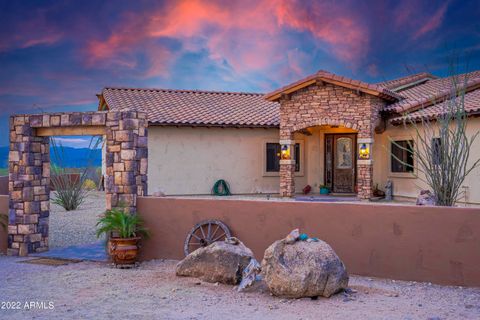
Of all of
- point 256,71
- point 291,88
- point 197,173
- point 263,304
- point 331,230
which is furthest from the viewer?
point 256,71

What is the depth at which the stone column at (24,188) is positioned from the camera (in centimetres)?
980

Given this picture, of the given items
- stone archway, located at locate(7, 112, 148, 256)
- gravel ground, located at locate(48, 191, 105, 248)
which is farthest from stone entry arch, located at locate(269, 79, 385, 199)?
stone archway, located at locate(7, 112, 148, 256)

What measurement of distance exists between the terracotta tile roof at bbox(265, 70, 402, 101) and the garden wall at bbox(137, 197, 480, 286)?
29.6 ft

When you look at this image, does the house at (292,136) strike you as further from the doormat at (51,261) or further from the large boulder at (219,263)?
the large boulder at (219,263)

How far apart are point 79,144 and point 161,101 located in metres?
11.0

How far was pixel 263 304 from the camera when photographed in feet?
20.7

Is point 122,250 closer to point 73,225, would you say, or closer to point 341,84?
point 73,225

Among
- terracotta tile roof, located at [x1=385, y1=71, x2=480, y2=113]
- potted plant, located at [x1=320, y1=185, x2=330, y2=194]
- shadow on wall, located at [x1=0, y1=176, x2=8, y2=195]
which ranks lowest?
potted plant, located at [x1=320, y1=185, x2=330, y2=194]

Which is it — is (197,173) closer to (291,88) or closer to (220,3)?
(291,88)

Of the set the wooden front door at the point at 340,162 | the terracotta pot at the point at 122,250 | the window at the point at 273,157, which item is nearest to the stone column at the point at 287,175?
the window at the point at 273,157

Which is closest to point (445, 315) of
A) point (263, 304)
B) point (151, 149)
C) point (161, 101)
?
point (263, 304)

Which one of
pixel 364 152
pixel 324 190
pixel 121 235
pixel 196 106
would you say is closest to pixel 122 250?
pixel 121 235

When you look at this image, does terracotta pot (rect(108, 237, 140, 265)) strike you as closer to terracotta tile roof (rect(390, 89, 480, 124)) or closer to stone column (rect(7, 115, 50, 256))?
stone column (rect(7, 115, 50, 256))

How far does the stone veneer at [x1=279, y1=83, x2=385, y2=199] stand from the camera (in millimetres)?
16438
